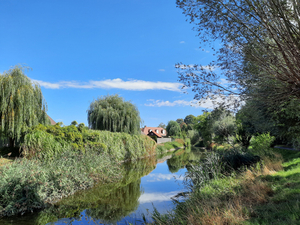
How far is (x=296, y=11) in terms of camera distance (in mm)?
4145

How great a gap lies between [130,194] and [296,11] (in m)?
8.75

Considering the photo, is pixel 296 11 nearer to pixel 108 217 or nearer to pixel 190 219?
pixel 190 219

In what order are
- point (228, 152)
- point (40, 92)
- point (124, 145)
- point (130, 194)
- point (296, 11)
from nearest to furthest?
point (296, 11), point (130, 194), point (228, 152), point (40, 92), point (124, 145)

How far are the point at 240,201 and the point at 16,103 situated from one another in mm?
12372

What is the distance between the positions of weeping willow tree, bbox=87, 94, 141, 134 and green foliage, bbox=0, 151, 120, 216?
1085cm

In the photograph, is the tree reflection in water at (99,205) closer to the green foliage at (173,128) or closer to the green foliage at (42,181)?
the green foliage at (42,181)

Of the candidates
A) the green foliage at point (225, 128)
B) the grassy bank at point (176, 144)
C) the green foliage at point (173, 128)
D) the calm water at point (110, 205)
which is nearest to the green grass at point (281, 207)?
the calm water at point (110, 205)

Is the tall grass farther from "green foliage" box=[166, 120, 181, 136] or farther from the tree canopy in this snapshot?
"green foliage" box=[166, 120, 181, 136]

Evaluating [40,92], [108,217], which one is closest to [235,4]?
[108,217]

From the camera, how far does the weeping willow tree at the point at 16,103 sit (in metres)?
11.3

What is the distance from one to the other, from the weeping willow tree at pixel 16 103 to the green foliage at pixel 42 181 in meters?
3.60

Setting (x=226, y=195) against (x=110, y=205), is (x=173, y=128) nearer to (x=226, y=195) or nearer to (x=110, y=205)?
(x=110, y=205)

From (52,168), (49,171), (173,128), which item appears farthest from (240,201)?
(173,128)

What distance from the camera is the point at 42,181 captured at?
7430 mm
